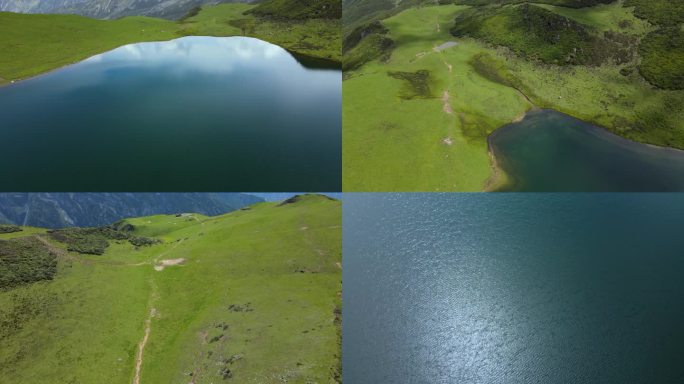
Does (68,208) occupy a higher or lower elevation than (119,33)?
lower

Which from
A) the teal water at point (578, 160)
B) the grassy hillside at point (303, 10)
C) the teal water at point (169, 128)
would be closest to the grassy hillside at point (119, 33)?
the grassy hillside at point (303, 10)

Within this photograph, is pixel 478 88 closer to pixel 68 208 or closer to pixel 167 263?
pixel 167 263

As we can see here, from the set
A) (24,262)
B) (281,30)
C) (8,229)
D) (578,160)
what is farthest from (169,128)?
(578,160)

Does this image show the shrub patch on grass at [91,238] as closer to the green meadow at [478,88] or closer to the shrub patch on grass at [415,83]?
the green meadow at [478,88]

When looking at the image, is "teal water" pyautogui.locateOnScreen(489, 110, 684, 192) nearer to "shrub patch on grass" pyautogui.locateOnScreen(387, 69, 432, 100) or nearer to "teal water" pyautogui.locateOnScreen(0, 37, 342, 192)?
"shrub patch on grass" pyautogui.locateOnScreen(387, 69, 432, 100)

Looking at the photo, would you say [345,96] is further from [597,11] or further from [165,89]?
[597,11]
